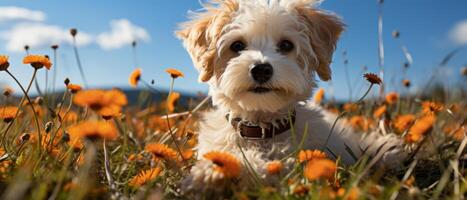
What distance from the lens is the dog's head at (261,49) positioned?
366cm

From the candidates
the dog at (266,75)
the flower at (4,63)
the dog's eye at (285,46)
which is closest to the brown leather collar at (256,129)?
the dog at (266,75)

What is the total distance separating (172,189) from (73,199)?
3.68 ft

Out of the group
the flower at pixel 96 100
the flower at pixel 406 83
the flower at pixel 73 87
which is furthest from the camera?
the flower at pixel 406 83

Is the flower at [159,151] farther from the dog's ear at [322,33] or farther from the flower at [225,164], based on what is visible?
the dog's ear at [322,33]

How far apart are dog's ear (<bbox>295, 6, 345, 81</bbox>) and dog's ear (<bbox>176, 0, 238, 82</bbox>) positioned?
0.59m

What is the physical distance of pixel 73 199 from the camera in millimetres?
1983

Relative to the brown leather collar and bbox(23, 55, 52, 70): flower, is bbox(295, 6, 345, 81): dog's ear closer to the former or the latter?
the brown leather collar

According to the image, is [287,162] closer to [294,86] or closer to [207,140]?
[294,86]

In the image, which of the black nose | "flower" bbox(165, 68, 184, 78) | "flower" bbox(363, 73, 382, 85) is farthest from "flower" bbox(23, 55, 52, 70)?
"flower" bbox(363, 73, 382, 85)

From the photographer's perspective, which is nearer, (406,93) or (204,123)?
(204,123)

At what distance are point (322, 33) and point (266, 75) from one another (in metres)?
1.08

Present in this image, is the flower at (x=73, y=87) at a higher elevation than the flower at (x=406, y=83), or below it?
higher

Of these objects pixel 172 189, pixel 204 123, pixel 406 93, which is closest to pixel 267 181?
pixel 172 189

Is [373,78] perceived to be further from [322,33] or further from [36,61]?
[36,61]
